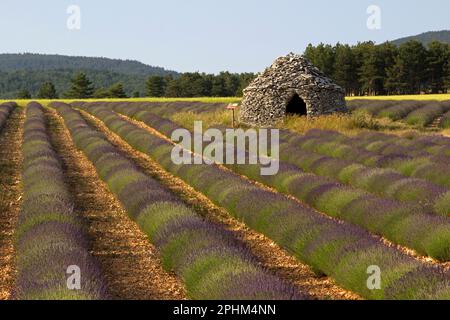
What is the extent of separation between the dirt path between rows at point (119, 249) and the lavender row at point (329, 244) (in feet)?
4.34

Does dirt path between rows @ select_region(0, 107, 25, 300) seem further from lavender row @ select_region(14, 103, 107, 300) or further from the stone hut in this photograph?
the stone hut

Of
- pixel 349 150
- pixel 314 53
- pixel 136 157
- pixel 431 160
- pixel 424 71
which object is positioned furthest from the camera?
pixel 314 53

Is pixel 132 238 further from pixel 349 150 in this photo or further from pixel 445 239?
pixel 349 150

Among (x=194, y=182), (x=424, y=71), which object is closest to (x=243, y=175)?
(x=194, y=182)

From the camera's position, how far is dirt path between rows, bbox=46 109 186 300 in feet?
17.8

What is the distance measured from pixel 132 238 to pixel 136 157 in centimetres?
766

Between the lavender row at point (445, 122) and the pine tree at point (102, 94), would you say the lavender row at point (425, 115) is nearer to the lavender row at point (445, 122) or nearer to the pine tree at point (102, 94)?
the lavender row at point (445, 122)

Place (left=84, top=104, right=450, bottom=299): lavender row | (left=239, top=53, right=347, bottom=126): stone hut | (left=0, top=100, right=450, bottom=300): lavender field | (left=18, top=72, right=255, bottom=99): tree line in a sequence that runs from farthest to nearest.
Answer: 1. (left=18, top=72, right=255, bottom=99): tree line
2. (left=239, top=53, right=347, bottom=126): stone hut
3. (left=0, top=100, right=450, bottom=300): lavender field
4. (left=84, top=104, right=450, bottom=299): lavender row

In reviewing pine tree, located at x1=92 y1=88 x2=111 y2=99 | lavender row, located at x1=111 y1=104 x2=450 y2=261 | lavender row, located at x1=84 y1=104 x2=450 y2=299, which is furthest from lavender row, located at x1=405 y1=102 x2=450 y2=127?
pine tree, located at x1=92 y1=88 x2=111 y2=99

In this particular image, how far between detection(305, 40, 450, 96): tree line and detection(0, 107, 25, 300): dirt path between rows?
43.6 m

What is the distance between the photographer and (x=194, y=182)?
10570 millimetres

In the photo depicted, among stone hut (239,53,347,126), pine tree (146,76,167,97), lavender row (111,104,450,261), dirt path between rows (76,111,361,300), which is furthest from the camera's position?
pine tree (146,76,167,97)

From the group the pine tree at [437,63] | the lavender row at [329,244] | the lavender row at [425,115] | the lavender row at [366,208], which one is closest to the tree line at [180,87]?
the pine tree at [437,63]

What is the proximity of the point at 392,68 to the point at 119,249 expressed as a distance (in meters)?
54.4
